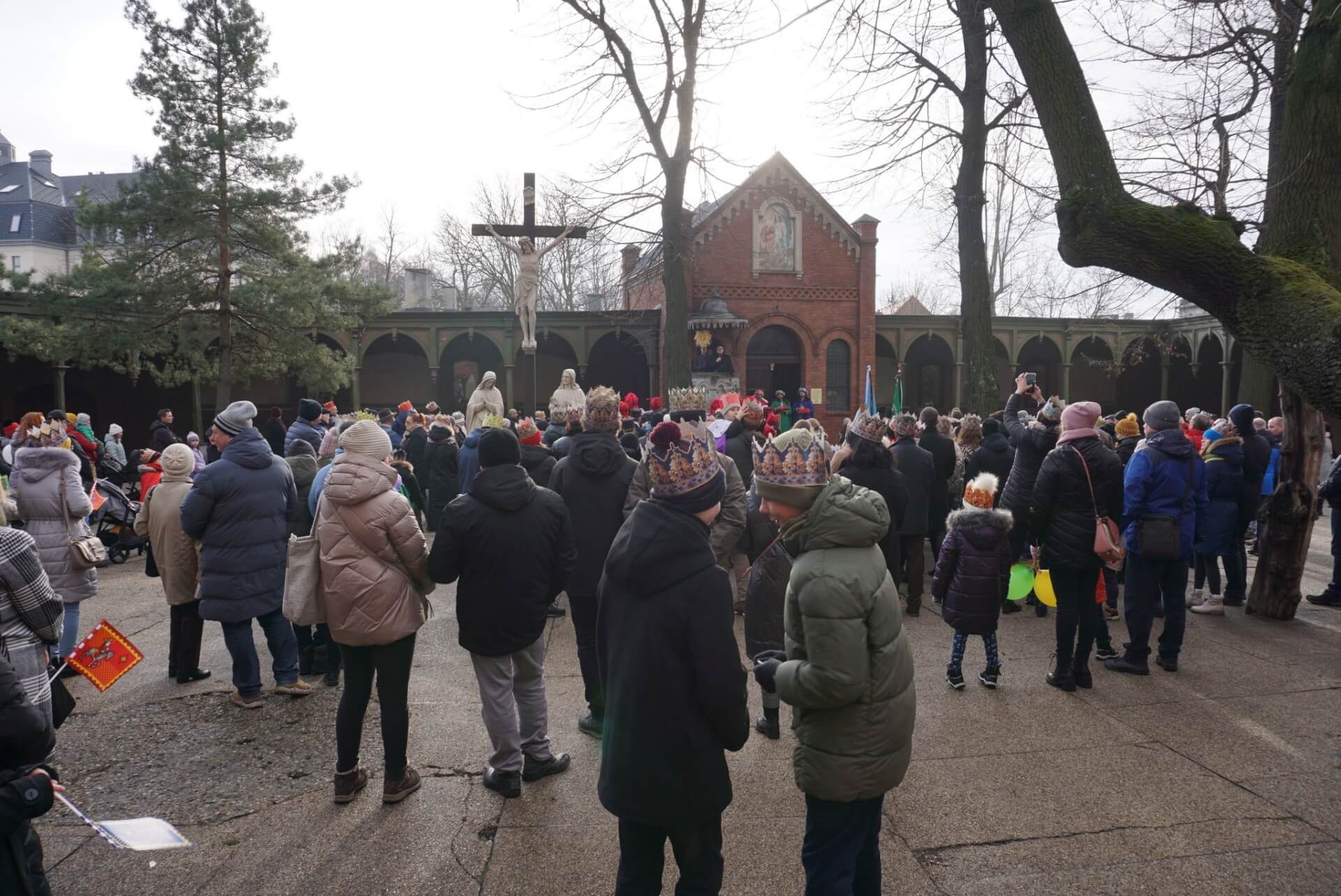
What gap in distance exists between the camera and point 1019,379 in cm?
748

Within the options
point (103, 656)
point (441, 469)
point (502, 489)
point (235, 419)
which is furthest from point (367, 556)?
point (441, 469)

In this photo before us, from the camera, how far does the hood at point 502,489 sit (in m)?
3.85

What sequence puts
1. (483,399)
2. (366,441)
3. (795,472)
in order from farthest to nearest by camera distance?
(483,399) → (366,441) → (795,472)

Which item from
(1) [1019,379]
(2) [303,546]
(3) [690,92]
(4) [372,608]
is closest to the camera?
(4) [372,608]

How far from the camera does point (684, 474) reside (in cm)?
252

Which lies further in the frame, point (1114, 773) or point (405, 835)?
point (1114, 773)

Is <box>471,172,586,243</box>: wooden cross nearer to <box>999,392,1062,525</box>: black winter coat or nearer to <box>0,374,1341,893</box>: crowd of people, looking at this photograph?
<box>0,374,1341,893</box>: crowd of people

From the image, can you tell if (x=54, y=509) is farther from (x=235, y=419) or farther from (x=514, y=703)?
Answer: (x=514, y=703)

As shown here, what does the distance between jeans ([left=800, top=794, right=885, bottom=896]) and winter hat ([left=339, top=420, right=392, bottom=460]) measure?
2685mm

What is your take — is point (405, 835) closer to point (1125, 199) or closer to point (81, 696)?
point (81, 696)

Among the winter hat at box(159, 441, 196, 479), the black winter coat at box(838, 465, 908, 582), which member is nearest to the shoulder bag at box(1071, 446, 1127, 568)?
the black winter coat at box(838, 465, 908, 582)

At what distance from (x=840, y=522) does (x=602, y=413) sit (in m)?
2.68

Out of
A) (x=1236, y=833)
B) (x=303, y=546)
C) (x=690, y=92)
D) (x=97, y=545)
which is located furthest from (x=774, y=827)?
(x=690, y=92)

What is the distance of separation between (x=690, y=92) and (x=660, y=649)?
51.2 feet
